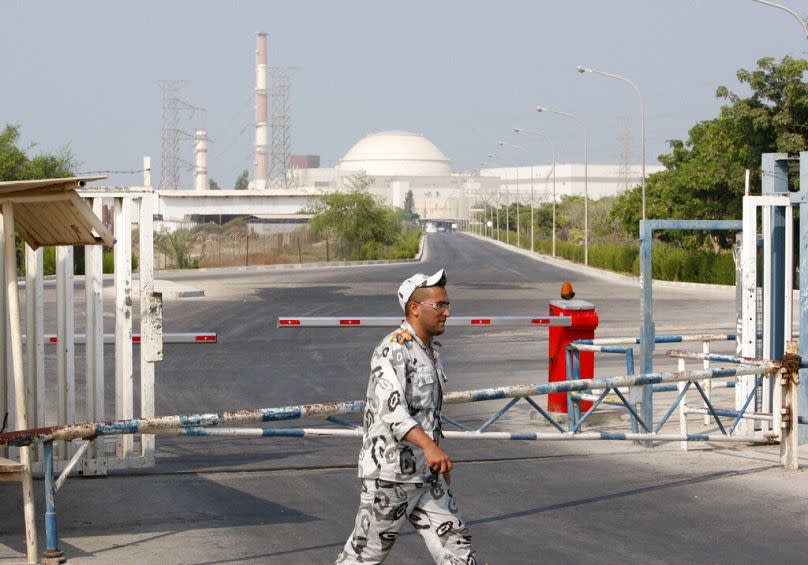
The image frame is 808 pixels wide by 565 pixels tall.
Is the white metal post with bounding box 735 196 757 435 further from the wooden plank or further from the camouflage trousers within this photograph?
the camouflage trousers

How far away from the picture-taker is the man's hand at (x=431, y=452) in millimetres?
4867

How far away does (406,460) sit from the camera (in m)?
5.09

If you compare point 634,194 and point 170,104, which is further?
point 170,104

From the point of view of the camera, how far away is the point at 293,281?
44562 mm

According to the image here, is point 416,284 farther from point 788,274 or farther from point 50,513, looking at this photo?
point 788,274

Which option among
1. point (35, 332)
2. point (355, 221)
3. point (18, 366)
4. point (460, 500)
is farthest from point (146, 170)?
point (355, 221)

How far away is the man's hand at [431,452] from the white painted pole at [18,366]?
248cm

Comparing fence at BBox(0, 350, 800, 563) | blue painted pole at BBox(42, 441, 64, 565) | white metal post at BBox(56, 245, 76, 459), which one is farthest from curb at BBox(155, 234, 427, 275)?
blue painted pole at BBox(42, 441, 64, 565)

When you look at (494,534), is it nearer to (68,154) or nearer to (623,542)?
(623,542)

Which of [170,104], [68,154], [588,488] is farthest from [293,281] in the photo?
[170,104]

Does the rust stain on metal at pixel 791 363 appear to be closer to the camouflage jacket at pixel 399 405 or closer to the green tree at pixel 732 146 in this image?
the camouflage jacket at pixel 399 405

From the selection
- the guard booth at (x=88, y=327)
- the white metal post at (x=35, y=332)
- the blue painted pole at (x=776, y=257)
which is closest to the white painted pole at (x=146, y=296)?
the guard booth at (x=88, y=327)

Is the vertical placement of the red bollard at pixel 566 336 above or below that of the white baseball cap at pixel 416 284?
below

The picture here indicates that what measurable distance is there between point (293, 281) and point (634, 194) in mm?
18138
